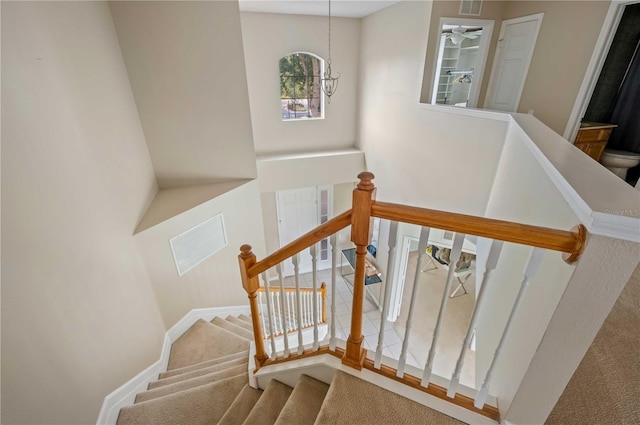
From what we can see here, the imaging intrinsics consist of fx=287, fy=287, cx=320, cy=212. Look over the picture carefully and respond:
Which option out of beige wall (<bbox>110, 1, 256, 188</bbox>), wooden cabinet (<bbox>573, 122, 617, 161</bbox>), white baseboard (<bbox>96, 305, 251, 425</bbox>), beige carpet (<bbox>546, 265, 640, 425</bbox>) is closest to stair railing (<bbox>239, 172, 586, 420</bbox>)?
beige carpet (<bbox>546, 265, 640, 425</bbox>)

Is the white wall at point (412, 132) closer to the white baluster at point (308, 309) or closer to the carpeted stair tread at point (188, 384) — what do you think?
the white baluster at point (308, 309)

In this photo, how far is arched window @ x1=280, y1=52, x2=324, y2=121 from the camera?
540 centimetres

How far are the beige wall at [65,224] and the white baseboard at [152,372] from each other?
0.07 meters

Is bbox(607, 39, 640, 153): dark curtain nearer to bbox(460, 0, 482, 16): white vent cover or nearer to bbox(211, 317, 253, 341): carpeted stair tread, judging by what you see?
bbox(460, 0, 482, 16): white vent cover

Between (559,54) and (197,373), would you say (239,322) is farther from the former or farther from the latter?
(559,54)

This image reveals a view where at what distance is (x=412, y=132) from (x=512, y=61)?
1.70 meters

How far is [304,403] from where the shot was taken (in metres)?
1.45

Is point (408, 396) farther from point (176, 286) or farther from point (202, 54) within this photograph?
point (202, 54)

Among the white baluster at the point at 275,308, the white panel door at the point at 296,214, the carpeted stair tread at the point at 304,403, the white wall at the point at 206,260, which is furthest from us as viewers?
the white panel door at the point at 296,214

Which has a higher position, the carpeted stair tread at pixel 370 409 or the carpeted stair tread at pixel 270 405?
the carpeted stair tread at pixel 370 409

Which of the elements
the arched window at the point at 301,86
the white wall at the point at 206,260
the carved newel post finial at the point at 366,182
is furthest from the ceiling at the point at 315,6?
the carved newel post finial at the point at 366,182

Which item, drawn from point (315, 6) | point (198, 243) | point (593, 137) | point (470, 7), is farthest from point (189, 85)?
point (593, 137)

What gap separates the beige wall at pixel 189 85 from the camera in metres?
2.81

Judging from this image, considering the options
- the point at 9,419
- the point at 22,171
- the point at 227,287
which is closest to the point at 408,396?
the point at 9,419
